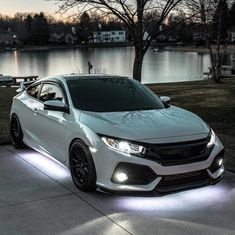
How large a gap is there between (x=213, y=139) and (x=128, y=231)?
183cm

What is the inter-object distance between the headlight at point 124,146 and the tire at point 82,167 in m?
0.33

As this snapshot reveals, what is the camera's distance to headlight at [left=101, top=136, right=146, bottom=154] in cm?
530

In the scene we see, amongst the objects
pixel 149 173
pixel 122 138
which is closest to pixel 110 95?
pixel 122 138

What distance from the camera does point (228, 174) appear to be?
6.65 meters

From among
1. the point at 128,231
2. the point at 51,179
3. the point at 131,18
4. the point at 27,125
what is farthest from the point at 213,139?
the point at 131,18

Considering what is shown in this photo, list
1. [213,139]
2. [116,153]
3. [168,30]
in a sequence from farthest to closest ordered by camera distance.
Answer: [168,30], [213,139], [116,153]

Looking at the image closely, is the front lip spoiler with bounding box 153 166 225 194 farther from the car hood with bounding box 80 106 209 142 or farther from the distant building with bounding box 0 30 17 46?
the distant building with bounding box 0 30 17 46

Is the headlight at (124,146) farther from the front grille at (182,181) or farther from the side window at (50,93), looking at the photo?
the side window at (50,93)

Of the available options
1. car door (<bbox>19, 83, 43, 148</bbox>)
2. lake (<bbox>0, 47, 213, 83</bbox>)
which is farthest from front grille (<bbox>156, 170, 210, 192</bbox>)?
lake (<bbox>0, 47, 213, 83</bbox>)

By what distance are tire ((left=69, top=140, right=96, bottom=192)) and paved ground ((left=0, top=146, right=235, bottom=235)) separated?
0.12m

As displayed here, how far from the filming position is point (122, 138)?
5.39 metres

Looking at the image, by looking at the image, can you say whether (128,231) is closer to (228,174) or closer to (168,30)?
(228,174)

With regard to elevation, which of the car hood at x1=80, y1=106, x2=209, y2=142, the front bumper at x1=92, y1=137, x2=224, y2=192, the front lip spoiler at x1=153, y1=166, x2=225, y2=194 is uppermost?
the car hood at x1=80, y1=106, x2=209, y2=142

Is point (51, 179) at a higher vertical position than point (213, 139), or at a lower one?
lower
